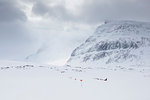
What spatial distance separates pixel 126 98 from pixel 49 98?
19.8 feet

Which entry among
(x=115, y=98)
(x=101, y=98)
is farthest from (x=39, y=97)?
(x=115, y=98)

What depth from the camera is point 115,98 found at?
14695 millimetres

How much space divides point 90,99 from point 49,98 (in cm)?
309

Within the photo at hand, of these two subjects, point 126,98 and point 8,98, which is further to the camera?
point 126,98

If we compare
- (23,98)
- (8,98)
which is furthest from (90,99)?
(8,98)

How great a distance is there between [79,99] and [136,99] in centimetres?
442

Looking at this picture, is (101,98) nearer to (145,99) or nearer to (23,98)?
(145,99)

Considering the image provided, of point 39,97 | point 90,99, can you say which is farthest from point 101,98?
point 39,97

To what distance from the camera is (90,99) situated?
1409 centimetres

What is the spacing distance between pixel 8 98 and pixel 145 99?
1041cm

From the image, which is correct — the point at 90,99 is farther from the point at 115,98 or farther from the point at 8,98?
the point at 8,98

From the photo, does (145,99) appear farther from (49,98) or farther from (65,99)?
(49,98)

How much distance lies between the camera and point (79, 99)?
14172mm

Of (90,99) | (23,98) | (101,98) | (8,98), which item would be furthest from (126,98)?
(8,98)
